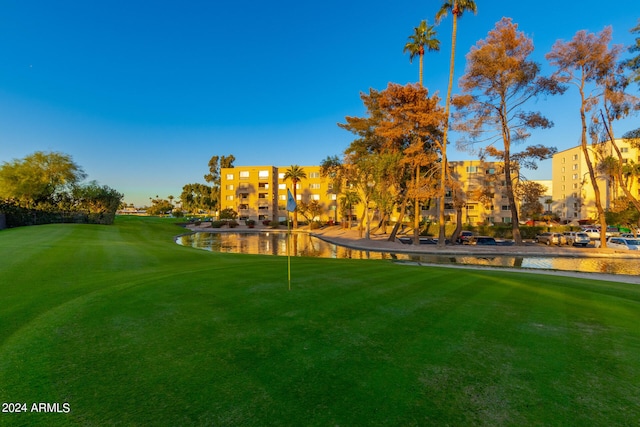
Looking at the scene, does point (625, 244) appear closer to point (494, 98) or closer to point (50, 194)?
point (494, 98)

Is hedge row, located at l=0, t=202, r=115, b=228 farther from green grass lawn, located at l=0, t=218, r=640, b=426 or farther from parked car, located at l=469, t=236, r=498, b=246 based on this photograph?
parked car, located at l=469, t=236, r=498, b=246

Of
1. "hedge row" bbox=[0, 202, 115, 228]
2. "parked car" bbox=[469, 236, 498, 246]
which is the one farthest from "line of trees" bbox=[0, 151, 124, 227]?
"parked car" bbox=[469, 236, 498, 246]

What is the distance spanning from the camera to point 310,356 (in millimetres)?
4559

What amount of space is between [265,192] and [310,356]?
81062 mm

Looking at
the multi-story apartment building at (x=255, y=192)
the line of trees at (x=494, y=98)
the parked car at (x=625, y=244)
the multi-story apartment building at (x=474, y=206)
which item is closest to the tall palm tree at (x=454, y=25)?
A: the line of trees at (x=494, y=98)

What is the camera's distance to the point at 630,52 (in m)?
27.5

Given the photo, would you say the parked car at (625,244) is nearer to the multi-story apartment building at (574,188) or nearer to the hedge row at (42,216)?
the multi-story apartment building at (574,188)

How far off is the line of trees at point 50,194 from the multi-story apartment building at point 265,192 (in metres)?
36.0

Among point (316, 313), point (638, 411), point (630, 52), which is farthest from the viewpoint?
point (630, 52)

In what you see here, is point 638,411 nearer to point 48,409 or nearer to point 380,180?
point 48,409

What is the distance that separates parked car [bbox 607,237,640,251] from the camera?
30.7 meters

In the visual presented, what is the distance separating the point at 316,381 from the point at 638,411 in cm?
390

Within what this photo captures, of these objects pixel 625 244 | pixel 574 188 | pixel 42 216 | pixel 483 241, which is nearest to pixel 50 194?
pixel 42 216

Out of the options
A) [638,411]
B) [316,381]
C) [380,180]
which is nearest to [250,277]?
[316,381]
